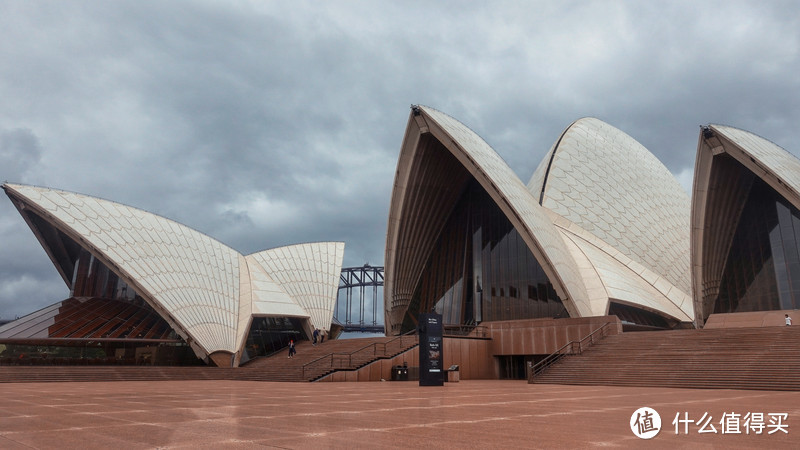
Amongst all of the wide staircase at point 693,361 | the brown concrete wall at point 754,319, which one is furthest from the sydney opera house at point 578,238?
the wide staircase at point 693,361

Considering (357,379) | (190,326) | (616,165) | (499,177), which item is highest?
(616,165)

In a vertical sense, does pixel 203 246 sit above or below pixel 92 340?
above

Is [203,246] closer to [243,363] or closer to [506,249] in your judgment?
[243,363]

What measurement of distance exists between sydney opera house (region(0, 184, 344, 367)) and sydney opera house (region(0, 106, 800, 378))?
10cm

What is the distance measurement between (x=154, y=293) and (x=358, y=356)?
10500mm

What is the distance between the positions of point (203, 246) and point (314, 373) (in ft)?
46.9

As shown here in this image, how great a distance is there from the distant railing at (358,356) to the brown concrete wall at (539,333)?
4.24 meters

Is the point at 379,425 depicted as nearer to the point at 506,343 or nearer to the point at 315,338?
the point at 506,343

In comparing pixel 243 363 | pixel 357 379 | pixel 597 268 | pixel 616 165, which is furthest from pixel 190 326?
pixel 616 165

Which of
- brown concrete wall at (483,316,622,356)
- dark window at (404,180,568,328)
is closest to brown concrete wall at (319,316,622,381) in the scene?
brown concrete wall at (483,316,622,356)

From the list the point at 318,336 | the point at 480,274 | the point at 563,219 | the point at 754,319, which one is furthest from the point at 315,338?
the point at 754,319

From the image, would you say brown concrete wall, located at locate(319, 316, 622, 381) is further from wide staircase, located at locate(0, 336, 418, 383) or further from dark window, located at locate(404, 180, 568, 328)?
dark window, located at locate(404, 180, 568, 328)

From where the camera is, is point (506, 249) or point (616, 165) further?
point (616, 165)

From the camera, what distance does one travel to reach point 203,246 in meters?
33.2
